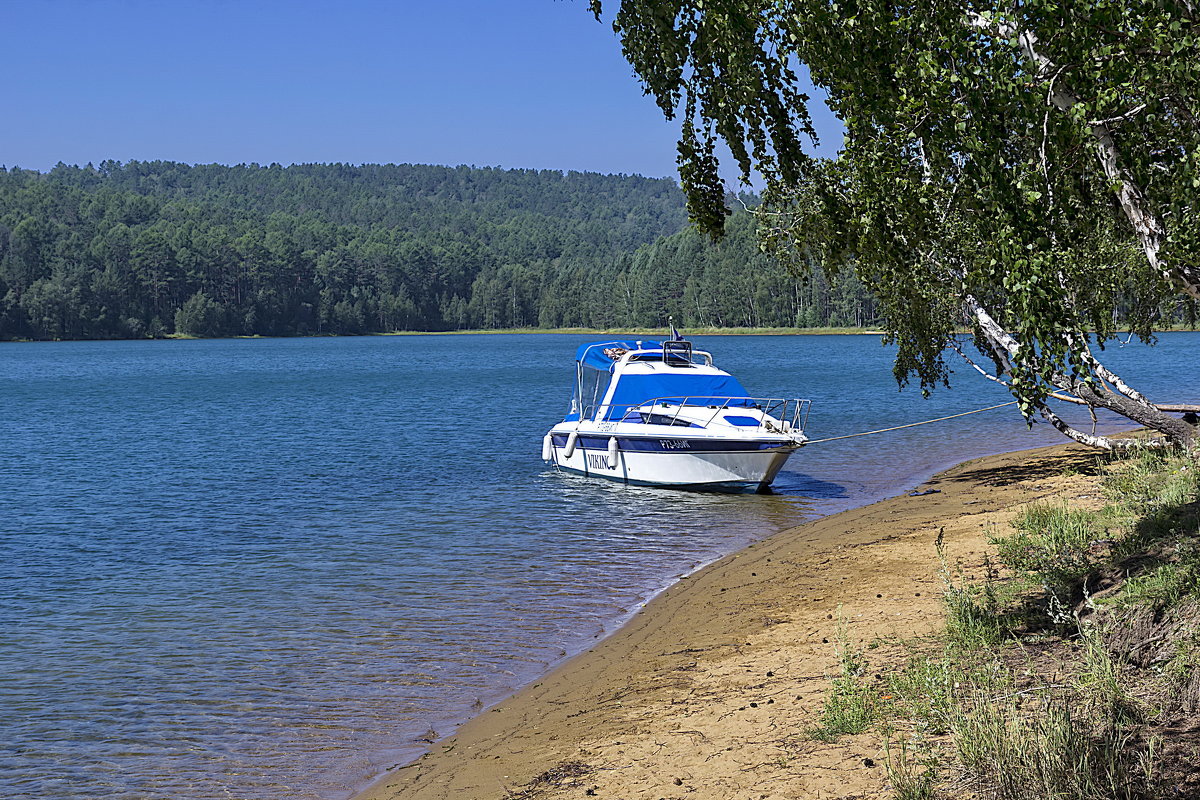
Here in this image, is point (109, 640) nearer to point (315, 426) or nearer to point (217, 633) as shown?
point (217, 633)

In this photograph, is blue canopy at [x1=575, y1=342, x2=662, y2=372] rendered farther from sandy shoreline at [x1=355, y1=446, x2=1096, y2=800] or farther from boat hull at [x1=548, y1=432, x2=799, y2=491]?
sandy shoreline at [x1=355, y1=446, x2=1096, y2=800]

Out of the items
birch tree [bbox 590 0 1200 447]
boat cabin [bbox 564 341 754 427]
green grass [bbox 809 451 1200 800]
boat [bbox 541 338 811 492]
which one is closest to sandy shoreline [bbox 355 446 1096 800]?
green grass [bbox 809 451 1200 800]

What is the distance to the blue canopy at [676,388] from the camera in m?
25.1

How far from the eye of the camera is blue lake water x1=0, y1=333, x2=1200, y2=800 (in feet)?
31.7

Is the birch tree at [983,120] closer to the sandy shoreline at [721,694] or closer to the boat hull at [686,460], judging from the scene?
the sandy shoreline at [721,694]

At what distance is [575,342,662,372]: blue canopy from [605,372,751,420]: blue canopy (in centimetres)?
166

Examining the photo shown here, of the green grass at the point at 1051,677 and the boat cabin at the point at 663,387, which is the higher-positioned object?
the boat cabin at the point at 663,387

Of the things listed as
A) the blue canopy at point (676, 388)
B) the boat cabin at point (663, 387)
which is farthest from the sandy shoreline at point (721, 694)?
the blue canopy at point (676, 388)

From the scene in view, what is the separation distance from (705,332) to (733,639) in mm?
155546

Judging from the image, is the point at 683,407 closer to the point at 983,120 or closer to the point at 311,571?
the point at 311,571

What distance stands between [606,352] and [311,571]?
1303 cm

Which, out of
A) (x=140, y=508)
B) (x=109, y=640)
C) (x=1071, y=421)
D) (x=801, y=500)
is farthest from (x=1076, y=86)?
(x=1071, y=421)

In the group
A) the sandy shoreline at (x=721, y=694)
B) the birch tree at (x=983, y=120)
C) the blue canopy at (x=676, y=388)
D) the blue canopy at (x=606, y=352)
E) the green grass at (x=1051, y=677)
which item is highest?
the birch tree at (x=983, y=120)

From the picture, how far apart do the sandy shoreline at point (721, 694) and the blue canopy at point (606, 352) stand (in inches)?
463
